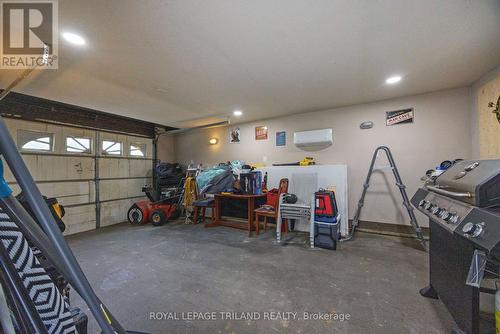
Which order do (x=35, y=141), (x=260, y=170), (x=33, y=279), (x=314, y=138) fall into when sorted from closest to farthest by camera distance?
1. (x=33, y=279)
2. (x=35, y=141)
3. (x=314, y=138)
4. (x=260, y=170)

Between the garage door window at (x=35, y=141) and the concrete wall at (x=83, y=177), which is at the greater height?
the garage door window at (x=35, y=141)

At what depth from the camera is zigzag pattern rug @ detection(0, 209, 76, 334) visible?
500 millimetres

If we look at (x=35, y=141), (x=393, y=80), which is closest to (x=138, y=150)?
(x=35, y=141)

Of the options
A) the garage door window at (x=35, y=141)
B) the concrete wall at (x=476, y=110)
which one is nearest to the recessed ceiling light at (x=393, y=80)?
the concrete wall at (x=476, y=110)

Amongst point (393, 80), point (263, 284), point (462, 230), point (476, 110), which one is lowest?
point (263, 284)

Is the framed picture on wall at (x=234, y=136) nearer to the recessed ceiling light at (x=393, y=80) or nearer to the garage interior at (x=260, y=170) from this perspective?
the garage interior at (x=260, y=170)

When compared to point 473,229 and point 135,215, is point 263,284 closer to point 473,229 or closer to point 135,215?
point 473,229

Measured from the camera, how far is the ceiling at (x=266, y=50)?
1584 mm

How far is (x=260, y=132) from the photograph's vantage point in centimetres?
494

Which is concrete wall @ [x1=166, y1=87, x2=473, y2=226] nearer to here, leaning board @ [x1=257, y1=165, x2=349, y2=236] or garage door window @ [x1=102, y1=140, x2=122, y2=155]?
leaning board @ [x1=257, y1=165, x2=349, y2=236]

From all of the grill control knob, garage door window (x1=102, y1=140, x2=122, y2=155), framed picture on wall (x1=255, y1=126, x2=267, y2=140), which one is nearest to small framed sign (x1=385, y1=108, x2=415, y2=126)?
framed picture on wall (x1=255, y1=126, x2=267, y2=140)

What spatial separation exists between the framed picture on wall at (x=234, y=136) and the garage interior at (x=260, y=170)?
0.18 m

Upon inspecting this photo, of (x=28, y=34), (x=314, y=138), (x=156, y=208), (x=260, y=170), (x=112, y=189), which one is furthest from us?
(x=112, y=189)

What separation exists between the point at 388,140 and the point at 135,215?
5.52m
